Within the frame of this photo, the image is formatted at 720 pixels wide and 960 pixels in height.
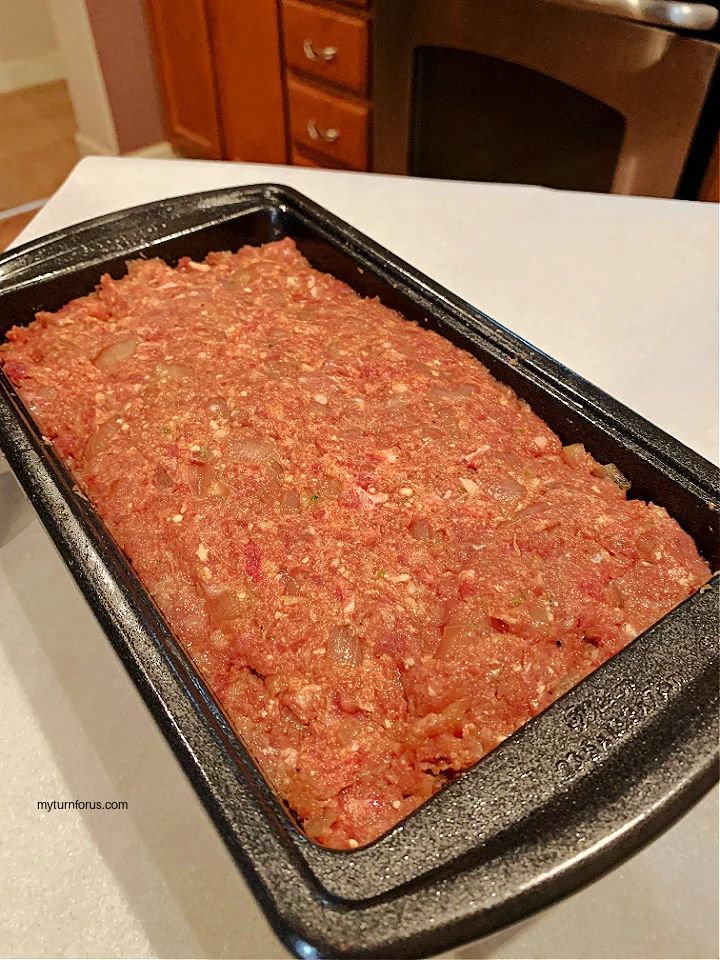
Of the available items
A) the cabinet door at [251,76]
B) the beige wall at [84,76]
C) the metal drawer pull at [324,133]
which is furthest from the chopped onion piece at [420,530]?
the beige wall at [84,76]

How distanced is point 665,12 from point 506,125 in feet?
1.68

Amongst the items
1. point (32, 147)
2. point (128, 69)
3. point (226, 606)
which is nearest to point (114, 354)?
point (226, 606)

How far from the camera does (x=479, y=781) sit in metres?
0.50

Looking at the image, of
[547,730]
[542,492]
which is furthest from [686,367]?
[547,730]

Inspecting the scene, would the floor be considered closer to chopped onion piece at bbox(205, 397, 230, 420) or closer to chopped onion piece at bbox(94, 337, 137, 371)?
chopped onion piece at bbox(94, 337, 137, 371)

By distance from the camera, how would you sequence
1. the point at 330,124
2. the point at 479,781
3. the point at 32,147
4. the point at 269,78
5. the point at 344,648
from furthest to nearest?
the point at 32,147 < the point at 269,78 < the point at 330,124 < the point at 344,648 < the point at 479,781

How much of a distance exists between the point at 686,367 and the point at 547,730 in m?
0.74

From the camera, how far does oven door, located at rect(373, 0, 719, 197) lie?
1.58 metres

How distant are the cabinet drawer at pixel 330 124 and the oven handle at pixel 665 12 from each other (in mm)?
812

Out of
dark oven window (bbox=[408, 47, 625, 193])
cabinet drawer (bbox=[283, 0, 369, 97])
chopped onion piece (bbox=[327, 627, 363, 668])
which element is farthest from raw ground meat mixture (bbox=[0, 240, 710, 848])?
cabinet drawer (bbox=[283, 0, 369, 97])

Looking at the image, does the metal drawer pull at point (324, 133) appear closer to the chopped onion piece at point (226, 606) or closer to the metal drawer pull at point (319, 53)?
the metal drawer pull at point (319, 53)

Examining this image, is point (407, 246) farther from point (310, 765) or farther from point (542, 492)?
point (310, 765)

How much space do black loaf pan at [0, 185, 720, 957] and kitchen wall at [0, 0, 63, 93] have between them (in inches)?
166

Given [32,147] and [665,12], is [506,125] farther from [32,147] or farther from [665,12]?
[32,147]
